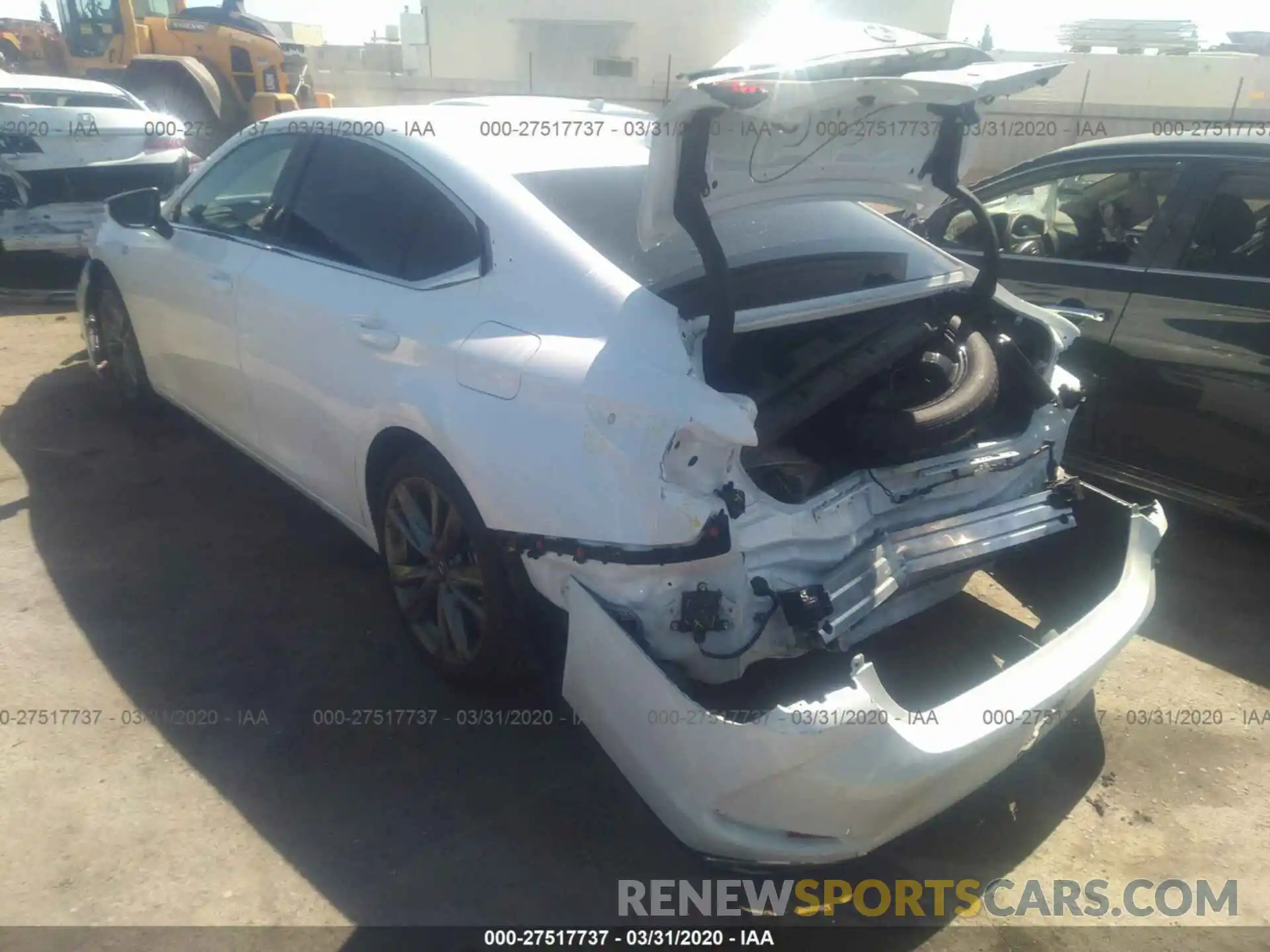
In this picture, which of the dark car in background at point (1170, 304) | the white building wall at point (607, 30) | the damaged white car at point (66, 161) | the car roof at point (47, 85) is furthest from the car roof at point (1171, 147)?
the white building wall at point (607, 30)

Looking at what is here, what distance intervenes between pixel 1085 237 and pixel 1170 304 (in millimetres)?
622

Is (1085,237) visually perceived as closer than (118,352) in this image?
Yes

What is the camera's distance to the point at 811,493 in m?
2.41

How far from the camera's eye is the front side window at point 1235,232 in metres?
3.70

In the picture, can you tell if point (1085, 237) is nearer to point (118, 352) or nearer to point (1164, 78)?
point (118, 352)

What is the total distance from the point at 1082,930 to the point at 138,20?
16097 millimetres

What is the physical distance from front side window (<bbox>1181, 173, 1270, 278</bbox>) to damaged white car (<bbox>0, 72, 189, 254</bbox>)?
23.2ft

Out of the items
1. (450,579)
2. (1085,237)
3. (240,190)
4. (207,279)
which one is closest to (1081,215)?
(1085,237)

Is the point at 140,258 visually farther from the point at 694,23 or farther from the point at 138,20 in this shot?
the point at 694,23

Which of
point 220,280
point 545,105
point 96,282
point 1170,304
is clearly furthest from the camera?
point 96,282

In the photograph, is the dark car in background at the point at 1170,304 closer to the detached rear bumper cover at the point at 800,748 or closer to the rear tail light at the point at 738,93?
the detached rear bumper cover at the point at 800,748

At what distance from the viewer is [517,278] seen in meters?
2.51

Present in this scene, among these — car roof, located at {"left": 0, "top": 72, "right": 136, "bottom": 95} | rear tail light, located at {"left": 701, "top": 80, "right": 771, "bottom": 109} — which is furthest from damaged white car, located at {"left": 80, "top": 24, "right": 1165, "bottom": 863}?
car roof, located at {"left": 0, "top": 72, "right": 136, "bottom": 95}

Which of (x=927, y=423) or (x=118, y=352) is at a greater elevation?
(x=927, y=423)
